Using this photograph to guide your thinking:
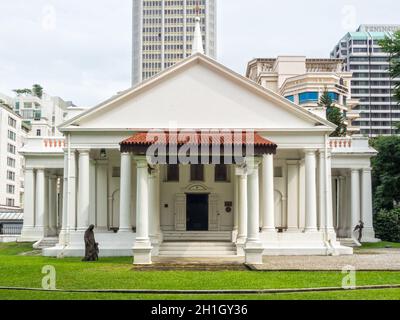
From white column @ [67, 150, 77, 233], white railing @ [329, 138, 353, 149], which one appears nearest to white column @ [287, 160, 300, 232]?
white railing @ [329, 138, 353, 149]

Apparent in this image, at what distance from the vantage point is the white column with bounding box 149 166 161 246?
106 feet

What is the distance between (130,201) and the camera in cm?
3341

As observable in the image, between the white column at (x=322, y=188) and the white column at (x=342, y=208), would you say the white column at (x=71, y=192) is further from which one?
the white column at (x=342, y=208)

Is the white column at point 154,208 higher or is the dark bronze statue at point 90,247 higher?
the white column at point 154,208

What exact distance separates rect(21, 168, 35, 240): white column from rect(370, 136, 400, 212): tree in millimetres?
27224

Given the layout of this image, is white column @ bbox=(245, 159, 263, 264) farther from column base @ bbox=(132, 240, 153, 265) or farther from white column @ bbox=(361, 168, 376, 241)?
white column @ bbox=(361, 168, 376, 241)

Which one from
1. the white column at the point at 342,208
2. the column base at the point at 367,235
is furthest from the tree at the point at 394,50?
the column base at the point at 367,235

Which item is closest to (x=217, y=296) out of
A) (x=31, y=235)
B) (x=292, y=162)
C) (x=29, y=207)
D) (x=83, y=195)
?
(x=83, y=195)

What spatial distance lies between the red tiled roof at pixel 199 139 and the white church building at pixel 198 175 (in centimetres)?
10

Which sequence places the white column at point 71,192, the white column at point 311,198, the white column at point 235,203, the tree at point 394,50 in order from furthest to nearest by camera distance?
the tree at point 394,50 → the white column at point 235,203 → the white column at point 71,192 → the white column at point 311,198

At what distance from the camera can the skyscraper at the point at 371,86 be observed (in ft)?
477

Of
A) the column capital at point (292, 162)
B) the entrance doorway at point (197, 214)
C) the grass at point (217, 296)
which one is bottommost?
the grass at point (217, 296)

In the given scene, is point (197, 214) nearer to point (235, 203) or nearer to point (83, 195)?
point (235, 203)
